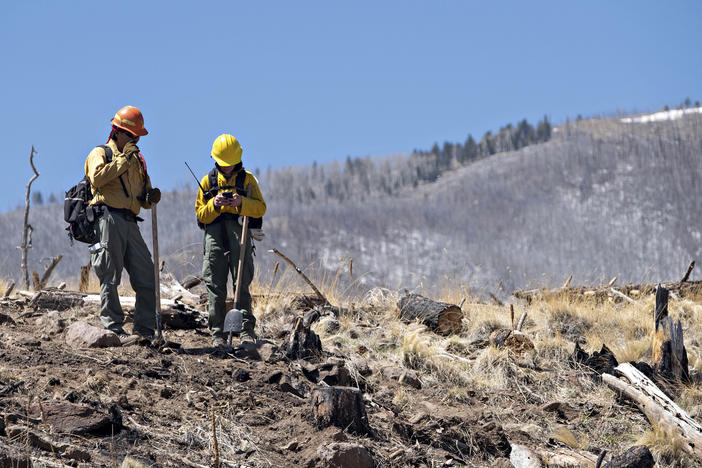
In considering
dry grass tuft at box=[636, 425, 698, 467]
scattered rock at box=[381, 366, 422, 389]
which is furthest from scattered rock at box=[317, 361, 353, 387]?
dry grass tuft at box=[636, 425, 698, 467]

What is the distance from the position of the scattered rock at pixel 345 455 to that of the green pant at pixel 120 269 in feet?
8.78

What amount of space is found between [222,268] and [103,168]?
132 cm

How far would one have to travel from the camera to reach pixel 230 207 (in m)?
7.13

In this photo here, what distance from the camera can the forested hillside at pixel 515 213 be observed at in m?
97.6

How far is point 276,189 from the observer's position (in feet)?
449

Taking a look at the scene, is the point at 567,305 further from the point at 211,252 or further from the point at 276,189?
the point at 276,189

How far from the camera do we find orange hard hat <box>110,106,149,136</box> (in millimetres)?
6977

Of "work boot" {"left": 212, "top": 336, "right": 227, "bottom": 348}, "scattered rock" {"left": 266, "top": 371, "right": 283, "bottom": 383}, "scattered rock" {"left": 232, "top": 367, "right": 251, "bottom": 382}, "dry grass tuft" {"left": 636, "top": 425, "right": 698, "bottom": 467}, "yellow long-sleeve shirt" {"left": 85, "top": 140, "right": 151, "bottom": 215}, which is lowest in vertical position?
"dry grass tuft" {"left": 636, "top": 425, "right": 698, "bottom": 467}

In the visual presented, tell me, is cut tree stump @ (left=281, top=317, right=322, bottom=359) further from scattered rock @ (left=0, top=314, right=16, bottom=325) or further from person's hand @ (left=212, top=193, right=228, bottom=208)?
scattered rock @ (left=0, top=314, right=16, bottom=325)

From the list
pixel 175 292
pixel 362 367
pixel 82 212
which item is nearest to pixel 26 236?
Result: pixel 175 292

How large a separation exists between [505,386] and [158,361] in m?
3.26

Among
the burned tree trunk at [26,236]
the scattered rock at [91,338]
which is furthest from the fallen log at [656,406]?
the burned tree trunk at [26,236]

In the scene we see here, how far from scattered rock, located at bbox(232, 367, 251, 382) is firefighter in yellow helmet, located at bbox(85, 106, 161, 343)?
3.41 feet

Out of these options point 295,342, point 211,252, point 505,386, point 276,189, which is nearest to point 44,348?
point 211,252
